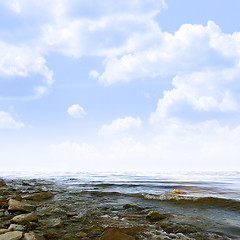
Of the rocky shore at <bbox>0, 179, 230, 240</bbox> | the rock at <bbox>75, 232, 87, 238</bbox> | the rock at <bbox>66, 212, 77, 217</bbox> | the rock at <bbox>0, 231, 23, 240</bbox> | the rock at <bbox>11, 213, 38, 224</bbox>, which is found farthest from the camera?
the rock at <bbox>66, 212, 77, 217</bbox>

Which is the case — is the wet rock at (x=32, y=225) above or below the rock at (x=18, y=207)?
below

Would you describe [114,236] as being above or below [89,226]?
above

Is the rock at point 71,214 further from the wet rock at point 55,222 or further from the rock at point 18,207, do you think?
the rock at point 18,207

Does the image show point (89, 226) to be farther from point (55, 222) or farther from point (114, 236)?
point (114, 236)

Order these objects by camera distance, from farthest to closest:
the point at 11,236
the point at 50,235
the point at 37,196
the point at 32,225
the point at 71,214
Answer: the point at 37,196, the point at 71,214, the point at 32,225, the point at 50,235, the point at 11,236

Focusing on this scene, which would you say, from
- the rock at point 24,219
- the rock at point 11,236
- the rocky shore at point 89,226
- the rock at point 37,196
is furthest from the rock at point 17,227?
the rock at point 37,196

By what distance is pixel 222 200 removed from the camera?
18.0 ft

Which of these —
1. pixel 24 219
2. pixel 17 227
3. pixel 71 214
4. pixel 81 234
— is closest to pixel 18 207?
pixel 24 219

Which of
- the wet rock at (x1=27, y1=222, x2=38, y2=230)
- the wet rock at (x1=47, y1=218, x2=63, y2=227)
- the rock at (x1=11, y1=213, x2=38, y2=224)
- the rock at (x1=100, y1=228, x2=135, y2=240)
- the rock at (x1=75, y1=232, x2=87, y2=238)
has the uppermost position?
the rock at (x1=100, y1=228, x2=135, y2=240)

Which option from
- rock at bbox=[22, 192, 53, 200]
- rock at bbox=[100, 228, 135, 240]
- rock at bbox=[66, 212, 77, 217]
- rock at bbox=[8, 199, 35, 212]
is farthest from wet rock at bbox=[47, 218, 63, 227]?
rock at bbox=[22, 192, 53, 200]

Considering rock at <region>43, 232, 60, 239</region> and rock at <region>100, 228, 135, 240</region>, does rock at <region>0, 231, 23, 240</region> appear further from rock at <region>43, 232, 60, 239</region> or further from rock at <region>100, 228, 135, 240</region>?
rock at <region>100, 228, 135, 240</region>

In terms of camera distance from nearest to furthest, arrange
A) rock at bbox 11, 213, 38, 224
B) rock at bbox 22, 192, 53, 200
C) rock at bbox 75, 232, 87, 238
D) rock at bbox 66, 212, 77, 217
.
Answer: rock at bbox 75, 232, 87, 238, rock at bbox 11, 213, 38, 224, rock at bbox 66, 212, 77, 217, rock at bbox 22, 192, 53, 200

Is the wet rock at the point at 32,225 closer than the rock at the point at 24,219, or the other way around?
the wet rock at the point at 32,225

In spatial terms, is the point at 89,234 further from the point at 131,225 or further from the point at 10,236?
the point at 10,236
